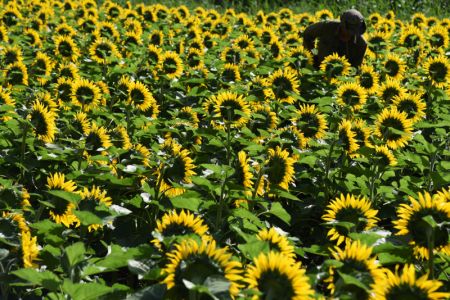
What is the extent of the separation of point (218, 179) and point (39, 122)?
1.00 meters

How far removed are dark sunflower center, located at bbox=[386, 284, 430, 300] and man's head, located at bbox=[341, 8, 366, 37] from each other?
14.8 feet

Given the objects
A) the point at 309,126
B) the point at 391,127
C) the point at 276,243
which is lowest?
the point at 276,243

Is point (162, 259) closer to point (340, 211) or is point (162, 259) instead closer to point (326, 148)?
point (340, 211)

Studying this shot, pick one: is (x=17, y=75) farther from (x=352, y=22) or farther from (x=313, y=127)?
(x=352, y=22)

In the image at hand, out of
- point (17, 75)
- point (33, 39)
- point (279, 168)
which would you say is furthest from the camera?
point (33, 39)

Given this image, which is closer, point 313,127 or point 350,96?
point 313,127

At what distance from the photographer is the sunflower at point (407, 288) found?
187cm

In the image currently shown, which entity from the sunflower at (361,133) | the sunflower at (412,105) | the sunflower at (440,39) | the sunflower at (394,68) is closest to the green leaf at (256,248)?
the sunflower at (361,133)

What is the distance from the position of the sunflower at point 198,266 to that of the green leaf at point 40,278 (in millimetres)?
317

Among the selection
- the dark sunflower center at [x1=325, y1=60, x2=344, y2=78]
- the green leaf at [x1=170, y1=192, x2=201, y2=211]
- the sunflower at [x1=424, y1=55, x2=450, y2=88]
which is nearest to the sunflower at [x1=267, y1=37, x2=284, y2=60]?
the dark sunflower center at [x1=325, y1=60, x2=344, y2=78]

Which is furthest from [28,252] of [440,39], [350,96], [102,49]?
[440,39]

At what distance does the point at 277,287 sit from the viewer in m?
1.88

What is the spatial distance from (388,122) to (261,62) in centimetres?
289

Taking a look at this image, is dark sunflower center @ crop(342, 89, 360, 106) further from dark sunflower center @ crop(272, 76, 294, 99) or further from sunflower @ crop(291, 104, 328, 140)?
sunflower @ crop(291, 104, 328, 140)
